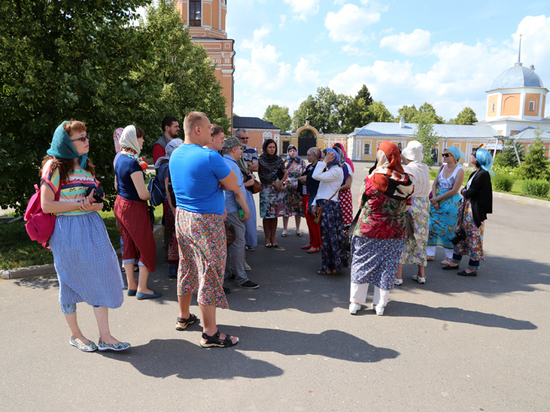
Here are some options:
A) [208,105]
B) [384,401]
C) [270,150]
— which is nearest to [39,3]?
[270,150]

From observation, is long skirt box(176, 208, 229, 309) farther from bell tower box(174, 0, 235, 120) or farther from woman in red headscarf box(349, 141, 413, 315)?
bell tower box(174, 0, 235, 120)

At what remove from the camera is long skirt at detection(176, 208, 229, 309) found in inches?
142

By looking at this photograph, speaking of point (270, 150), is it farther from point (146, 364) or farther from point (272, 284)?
point (146, 364)

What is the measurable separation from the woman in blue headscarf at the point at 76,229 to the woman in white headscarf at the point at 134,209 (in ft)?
2.84

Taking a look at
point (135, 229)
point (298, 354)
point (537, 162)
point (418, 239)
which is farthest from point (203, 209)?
point (537, 162)

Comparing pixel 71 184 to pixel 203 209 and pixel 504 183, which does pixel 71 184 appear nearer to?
pixel 203 209

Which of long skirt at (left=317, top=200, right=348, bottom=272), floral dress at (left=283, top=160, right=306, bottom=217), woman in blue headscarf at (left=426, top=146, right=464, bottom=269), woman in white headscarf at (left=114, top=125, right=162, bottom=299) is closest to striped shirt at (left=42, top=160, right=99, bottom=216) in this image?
woman in white headscarf at (left=114, top=125, right=162, bottom=299)

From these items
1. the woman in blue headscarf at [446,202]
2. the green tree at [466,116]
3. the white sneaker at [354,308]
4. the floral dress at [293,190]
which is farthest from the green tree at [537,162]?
the green tree at [466,116]

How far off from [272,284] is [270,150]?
2.85 metres

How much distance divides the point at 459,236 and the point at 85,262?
5474 mm

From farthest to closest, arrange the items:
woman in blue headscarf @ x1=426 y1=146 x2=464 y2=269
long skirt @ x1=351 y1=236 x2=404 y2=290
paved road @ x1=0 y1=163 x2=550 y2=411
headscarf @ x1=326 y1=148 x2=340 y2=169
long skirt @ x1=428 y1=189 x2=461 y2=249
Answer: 1. long skirt @ x1=428 y1=189 x2=461 y2=249
2. woman in blue headscarf @ x1=426 y1=146 x2=464 y2=269
3. headscarf @ x1=326 y1=148 x2=340 y2=169
4. long skirt @ x1=351 y1=236 x2=404 y2=290
5. paved road @ x1=0 y1=163 x2=550 y2=411

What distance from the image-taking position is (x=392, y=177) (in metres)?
4.45

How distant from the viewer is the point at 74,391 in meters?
3.07

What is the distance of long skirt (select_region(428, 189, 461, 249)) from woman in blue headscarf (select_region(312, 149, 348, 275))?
70.1 inches
